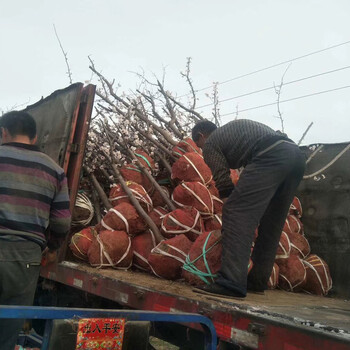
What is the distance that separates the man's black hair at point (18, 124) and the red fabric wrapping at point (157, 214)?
145 centimetres

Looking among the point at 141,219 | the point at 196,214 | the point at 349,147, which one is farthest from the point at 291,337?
the point at 349,147

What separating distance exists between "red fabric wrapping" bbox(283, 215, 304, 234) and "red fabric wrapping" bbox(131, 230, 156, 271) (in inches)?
46.9

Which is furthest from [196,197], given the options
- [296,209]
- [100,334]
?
[100,334]

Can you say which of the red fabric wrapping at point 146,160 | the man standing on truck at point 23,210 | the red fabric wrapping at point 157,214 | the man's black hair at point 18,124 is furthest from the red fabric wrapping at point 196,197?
the man's black hair at point 18,124

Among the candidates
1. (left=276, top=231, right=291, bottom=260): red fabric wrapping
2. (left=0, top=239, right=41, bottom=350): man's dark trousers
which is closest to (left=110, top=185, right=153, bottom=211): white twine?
(left=276, top=231, right=291, bottom=260): red fabric wrapping

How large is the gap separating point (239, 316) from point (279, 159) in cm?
135

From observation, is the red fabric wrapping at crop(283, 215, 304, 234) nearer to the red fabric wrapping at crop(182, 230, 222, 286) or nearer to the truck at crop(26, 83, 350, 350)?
the truck at crop(26, 83, 350, 350)

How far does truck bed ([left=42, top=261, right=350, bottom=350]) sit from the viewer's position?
1.72 m

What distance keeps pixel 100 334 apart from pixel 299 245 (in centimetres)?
236

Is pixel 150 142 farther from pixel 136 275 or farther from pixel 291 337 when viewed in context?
pixel 291 337

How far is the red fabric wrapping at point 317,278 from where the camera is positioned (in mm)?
3449

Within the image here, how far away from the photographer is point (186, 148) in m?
4.23

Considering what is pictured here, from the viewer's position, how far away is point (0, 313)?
1533mm

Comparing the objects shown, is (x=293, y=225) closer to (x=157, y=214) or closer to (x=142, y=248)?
(x=157, y=214)
